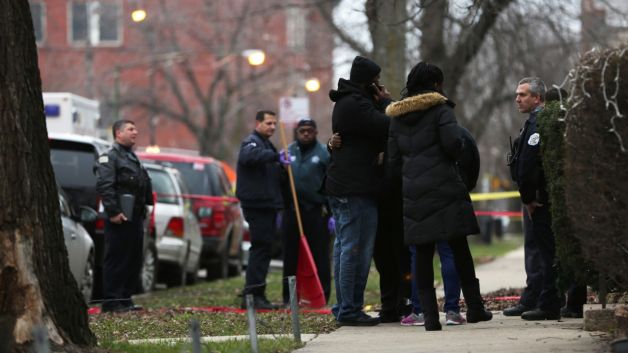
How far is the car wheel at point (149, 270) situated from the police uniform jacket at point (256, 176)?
4536 mm

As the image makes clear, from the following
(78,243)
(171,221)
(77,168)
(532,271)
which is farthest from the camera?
(171,221)

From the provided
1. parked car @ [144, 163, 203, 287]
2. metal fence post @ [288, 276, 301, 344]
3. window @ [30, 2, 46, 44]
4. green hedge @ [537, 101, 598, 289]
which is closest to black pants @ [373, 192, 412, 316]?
green hedge @ [537, 101, 598, 289]

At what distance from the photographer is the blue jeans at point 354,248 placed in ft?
36.3

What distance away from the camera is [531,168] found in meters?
10.6

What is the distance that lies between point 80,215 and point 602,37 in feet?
37.6

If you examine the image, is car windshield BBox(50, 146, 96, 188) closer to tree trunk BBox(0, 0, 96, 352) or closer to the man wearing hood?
the man wearing hood

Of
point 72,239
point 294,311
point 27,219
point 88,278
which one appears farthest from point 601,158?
point 88,278

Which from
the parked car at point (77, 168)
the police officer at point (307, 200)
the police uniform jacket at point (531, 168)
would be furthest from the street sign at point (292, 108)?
the police uniform jacket at point (531, 168)

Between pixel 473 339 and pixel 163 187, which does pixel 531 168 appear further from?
pixel 163 187

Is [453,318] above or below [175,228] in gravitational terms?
below

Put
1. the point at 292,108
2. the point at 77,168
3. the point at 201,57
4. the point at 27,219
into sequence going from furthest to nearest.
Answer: the point at 201,57
the point at 292,108
the point at 77,168
the point at 27,219

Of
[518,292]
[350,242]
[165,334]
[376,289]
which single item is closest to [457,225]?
[350,242]

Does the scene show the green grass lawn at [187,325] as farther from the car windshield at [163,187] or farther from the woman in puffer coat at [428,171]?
the car windshield at [163,187]

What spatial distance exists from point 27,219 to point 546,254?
420cm
